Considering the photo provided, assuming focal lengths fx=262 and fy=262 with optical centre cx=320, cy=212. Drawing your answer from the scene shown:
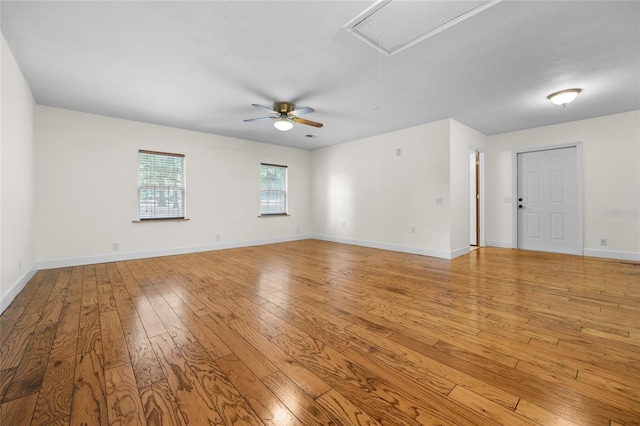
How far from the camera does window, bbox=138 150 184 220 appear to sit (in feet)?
16.4

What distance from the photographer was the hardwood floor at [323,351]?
1.27 m

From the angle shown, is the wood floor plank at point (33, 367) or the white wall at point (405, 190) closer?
the wood floor plank at point (33, 367)

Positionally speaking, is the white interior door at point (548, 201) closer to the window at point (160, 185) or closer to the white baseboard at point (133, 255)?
the white baseboard at point (133, 255)

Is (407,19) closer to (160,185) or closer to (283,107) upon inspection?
(283,107)

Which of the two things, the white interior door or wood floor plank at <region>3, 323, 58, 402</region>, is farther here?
the white interior door

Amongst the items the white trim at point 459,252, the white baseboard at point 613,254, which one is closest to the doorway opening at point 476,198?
the white trim at point 459,252

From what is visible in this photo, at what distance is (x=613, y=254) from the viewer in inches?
184

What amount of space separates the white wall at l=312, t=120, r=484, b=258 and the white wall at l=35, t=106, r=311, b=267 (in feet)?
6.93

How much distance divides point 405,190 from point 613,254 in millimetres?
3737

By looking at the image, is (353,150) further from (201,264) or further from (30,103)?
(30,103)

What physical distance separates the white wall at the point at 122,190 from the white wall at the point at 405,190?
2.11 meters

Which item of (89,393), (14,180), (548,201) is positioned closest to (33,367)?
(89,393)

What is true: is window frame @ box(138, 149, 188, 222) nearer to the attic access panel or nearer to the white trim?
the attic access panel

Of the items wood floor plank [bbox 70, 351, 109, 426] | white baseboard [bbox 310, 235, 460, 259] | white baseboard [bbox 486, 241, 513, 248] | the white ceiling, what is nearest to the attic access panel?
the white ceiling
